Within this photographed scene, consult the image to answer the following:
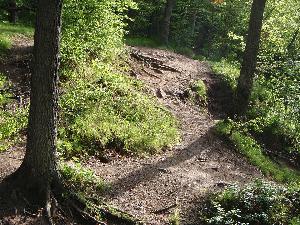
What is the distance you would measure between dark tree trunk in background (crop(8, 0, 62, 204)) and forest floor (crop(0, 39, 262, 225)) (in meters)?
0.80

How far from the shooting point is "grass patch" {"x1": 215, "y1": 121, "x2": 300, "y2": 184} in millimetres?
14109

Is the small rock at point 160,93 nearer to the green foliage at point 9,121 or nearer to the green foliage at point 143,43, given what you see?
the green foliage at point 9,121

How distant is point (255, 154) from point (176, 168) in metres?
4.24

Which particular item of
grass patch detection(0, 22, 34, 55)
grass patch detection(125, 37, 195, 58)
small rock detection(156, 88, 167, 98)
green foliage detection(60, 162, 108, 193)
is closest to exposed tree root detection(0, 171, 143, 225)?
green foliage detection(60, 162, 108, 193)

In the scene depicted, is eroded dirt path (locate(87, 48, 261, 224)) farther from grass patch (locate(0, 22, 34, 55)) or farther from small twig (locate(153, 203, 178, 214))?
grass patch (locate(0, 22, 34, 55))

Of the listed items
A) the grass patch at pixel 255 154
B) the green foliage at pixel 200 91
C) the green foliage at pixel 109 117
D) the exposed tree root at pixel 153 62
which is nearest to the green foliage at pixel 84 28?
the green foliage at pixel 109 117

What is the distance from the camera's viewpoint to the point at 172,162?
12.3 metres

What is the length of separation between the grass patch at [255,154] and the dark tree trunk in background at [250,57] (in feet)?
3.61

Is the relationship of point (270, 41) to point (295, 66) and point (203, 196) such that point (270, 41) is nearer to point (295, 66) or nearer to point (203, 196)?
point (295, 66)

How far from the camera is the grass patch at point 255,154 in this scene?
1411cm

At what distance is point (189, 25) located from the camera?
34.2m

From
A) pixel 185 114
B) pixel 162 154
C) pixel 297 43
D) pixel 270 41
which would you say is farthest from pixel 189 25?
pixel 162 154

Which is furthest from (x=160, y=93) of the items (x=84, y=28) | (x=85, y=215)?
(x=85, y=215)

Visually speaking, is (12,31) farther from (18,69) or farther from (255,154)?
(255,154)
